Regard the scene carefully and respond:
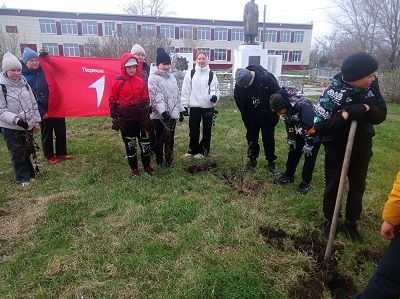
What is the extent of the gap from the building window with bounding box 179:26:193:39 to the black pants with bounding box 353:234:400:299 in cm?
5144

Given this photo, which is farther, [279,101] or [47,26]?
[47,26]

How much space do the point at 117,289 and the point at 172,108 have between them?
10.4ft

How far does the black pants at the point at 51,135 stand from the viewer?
18.8 feet

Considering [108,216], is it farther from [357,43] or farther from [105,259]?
[357,43]

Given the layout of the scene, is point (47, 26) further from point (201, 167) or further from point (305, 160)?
point (305, 160)

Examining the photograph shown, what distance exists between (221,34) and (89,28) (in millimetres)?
20903

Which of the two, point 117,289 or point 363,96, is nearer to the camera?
point 117,289

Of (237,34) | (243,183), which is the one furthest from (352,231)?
(237,34)

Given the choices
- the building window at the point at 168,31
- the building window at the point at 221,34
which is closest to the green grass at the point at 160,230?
the building window at the point at 168,31

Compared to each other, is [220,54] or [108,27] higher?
[108,27]

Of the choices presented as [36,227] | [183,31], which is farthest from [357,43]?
[36,227]

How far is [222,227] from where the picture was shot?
3504 mm

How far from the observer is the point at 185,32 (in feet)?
166

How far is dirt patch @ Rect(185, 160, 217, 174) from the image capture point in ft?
17.4
